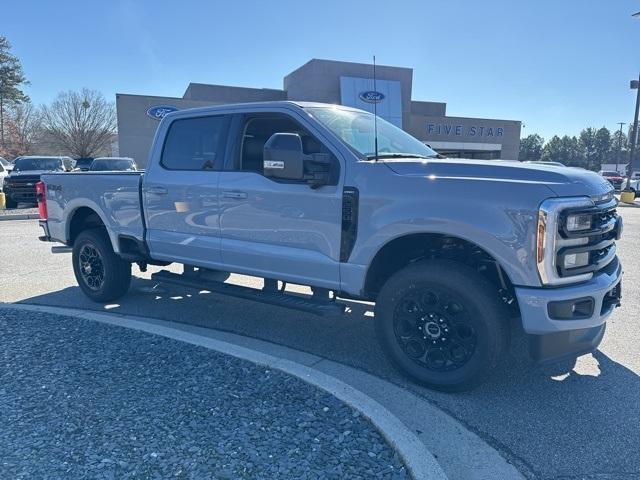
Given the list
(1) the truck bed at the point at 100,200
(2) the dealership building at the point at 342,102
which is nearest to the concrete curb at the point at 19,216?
(1) the truck bed at the point at 100,200

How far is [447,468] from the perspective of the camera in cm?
269

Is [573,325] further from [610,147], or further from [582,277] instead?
[610,147]

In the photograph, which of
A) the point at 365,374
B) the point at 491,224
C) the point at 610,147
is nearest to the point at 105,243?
the point at 365,374

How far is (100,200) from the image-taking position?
560 cm

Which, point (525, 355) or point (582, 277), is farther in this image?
point (525, 355)

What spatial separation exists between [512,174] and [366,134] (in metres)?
1.53

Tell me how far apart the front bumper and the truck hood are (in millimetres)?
621

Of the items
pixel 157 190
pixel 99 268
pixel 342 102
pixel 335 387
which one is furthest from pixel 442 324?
pixel 342 102

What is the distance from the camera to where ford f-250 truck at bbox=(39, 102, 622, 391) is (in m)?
3.16

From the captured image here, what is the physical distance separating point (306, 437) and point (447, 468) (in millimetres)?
794

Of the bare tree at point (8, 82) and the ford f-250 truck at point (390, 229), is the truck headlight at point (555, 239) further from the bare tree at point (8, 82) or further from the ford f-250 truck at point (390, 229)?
the bare tree at point (8, 82)

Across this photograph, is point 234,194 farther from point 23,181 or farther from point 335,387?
point 23,181

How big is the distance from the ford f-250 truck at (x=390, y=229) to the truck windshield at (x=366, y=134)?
0.06 ft

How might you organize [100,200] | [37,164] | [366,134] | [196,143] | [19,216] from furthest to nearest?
1. [37,164]
2. [19,216]
3. [100,200]
4. [196,143]
5. [366,134]
